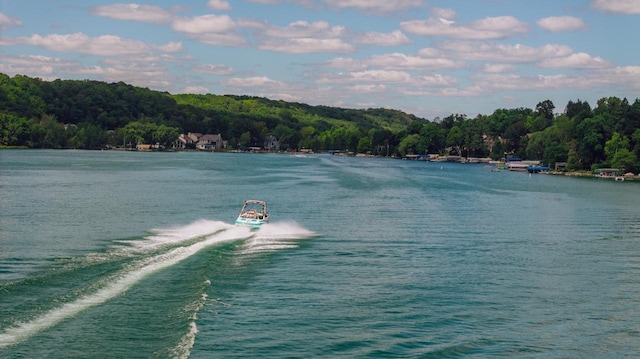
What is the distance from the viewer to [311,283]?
121 feet

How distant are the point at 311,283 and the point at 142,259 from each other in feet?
34.0

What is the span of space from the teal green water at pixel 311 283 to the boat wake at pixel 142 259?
0.42 feet

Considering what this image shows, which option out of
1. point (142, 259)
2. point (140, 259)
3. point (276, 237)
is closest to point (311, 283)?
point (142, 259)

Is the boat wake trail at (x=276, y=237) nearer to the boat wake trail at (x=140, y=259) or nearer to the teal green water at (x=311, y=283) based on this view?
the teal green water at (x=311, y=283)

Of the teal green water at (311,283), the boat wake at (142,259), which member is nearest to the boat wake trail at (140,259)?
the boat wake at (142,259)

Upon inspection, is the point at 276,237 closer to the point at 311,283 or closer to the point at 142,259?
the point at 142,259

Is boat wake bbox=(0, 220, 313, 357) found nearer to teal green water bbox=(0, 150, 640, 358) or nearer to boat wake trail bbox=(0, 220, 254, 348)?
boat wake trail bbox=(0, 220, 254, 348)

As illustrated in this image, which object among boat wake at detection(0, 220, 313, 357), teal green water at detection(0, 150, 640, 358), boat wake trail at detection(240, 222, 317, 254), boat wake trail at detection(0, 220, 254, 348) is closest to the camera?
teal green water at detection(0, 150, 640, 358)

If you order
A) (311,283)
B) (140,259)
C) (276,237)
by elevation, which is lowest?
(311,283)

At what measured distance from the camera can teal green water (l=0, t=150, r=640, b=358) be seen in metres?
27.3

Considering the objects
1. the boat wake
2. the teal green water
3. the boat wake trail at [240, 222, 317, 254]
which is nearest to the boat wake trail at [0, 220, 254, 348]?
the boat wake

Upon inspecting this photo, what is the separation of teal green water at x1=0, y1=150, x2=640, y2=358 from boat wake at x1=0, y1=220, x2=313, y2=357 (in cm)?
13

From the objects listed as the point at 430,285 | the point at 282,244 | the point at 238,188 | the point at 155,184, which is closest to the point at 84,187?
the point at 155,184

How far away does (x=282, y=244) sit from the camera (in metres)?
48.9
